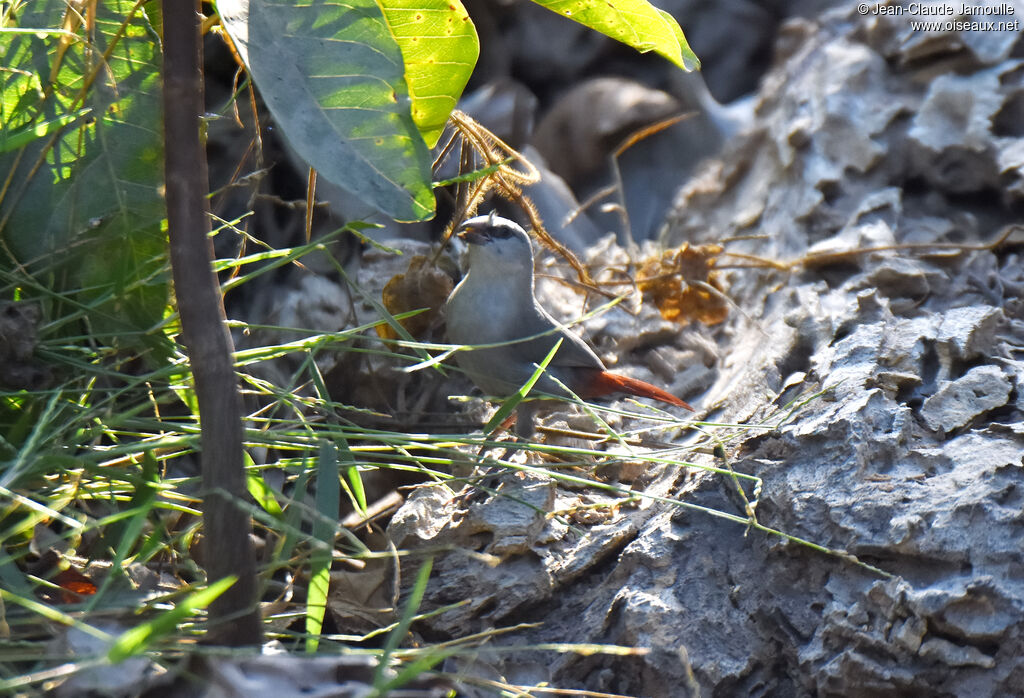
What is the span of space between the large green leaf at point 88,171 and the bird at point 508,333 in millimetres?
832

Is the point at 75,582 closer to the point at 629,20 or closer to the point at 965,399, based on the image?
the point at 629,20

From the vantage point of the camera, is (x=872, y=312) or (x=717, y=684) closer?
(x=717, y=684)

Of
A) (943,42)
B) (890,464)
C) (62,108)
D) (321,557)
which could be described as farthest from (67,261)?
(943,42)

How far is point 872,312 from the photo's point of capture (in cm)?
215

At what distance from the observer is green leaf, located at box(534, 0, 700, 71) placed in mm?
1511

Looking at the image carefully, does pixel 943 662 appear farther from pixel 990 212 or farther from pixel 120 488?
pixel 990 212

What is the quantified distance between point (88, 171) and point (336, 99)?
76 centimetres

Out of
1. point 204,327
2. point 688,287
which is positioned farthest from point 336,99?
point 688,287

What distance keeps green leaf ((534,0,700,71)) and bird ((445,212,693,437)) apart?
0.88 m

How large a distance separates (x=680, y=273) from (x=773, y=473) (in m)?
1.09

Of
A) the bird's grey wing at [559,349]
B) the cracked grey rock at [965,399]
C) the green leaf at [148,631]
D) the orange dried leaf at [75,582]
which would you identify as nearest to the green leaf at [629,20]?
the cracked grey rock at [965,399]

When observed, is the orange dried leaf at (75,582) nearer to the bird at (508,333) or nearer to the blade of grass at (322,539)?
the blade of grass at (322,539)

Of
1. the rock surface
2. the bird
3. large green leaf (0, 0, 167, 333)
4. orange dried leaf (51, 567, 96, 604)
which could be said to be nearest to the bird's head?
the bird

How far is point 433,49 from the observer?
1.44m
